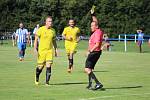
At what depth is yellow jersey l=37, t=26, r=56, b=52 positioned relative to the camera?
17312 mm

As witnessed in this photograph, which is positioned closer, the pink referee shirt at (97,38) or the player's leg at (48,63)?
the pink referee shirt at (97,38)

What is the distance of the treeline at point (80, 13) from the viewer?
79.0 metres

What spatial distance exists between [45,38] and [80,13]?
6516 cm

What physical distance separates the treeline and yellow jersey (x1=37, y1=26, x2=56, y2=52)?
60070mm

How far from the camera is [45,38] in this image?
57.0ft

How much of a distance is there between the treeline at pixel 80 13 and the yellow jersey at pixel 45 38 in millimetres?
60070

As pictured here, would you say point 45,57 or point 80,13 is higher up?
point 80,13

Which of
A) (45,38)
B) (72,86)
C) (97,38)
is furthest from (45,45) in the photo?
(97,38)

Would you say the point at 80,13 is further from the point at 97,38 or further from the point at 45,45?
the point at 97,38

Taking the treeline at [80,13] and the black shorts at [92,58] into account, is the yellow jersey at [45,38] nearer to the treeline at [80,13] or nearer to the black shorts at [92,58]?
the black shorts at [92,58]

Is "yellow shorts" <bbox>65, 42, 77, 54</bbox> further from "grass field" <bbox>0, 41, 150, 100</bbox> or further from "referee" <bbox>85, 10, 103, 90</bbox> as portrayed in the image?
"referee" <bbox>85, 10, 103, 90</bbox>

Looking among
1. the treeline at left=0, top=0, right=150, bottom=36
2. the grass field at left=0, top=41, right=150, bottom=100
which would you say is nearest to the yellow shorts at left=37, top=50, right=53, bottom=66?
the grass field at left=0, top=41, right=150, bottom=100

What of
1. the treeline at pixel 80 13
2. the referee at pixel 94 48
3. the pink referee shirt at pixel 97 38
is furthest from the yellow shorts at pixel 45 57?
the treeline at pixel 80 13

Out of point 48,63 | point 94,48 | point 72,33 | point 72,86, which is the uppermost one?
point 72,33
